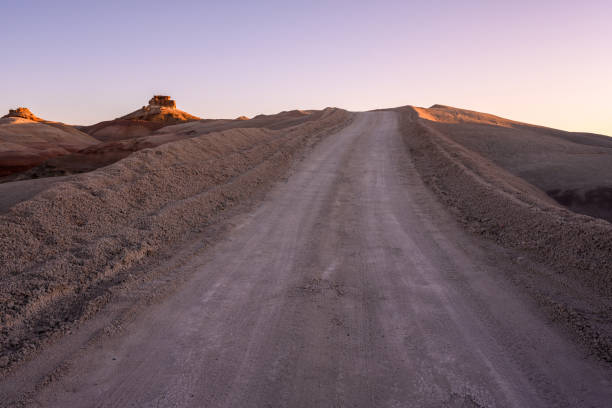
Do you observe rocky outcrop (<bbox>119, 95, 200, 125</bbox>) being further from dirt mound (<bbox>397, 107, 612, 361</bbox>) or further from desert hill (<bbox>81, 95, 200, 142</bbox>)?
dirt mound (<bbox>397, 107, 612, 361</bbox>)

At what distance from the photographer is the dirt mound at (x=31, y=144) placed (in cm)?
2652

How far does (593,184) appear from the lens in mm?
11648

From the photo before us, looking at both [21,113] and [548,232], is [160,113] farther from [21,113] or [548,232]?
[548,232]

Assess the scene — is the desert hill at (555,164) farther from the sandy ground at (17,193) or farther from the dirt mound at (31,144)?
the dirt mound at (31,144)

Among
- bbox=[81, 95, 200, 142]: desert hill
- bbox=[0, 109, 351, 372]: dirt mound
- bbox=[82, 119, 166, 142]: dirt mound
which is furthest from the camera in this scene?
bbox=[81, 95, 200, 142]: desert hill

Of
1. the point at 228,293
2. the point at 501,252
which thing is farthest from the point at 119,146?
the point at 501,252

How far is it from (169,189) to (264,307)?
5478mm

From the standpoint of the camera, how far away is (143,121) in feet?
188

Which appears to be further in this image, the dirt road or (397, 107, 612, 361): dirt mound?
(397, 107, 612, 361): dirt mound

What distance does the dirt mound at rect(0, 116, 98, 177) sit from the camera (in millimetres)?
26525

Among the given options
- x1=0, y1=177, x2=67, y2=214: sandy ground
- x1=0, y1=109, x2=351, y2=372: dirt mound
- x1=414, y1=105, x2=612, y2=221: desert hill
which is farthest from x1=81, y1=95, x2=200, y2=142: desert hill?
x1=0, y1=109, x2=351, y2=372: dirt mound

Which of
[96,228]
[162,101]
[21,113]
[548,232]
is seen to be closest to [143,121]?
[21,113]

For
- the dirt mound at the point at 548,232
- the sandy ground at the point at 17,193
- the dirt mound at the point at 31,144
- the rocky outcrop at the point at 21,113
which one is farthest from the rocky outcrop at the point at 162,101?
the dirt mound at the point at 548,232

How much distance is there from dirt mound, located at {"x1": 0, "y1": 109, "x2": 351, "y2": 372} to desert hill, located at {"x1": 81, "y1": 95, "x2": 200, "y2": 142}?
159 feet
